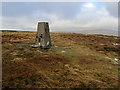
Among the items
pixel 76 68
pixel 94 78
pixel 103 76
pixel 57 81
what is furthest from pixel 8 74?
pixel 103 76

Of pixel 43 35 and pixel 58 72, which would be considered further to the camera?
pixel 43 35

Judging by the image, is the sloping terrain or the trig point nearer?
the sloping terrain

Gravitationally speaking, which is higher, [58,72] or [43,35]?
[43,35]

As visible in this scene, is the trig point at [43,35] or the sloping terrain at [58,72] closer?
the sloping terrain at [58,72]

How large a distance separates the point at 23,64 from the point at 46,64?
2935 millimetres

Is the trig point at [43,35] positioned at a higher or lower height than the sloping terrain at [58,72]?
higher

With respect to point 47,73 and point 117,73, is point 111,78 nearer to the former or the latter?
point 117,73

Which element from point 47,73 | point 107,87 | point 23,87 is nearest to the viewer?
point 23,87

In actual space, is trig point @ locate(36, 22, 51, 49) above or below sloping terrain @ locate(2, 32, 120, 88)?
above

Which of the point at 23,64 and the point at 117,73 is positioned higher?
the point at 23,64

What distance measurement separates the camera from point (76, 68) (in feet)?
60.6

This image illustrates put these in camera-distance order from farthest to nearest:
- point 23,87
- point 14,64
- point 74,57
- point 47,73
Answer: point 74,57 → point 14,64 → point 47,73 → point 23,87

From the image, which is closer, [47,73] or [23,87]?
[23,87]

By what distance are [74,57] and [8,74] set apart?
423 inches
